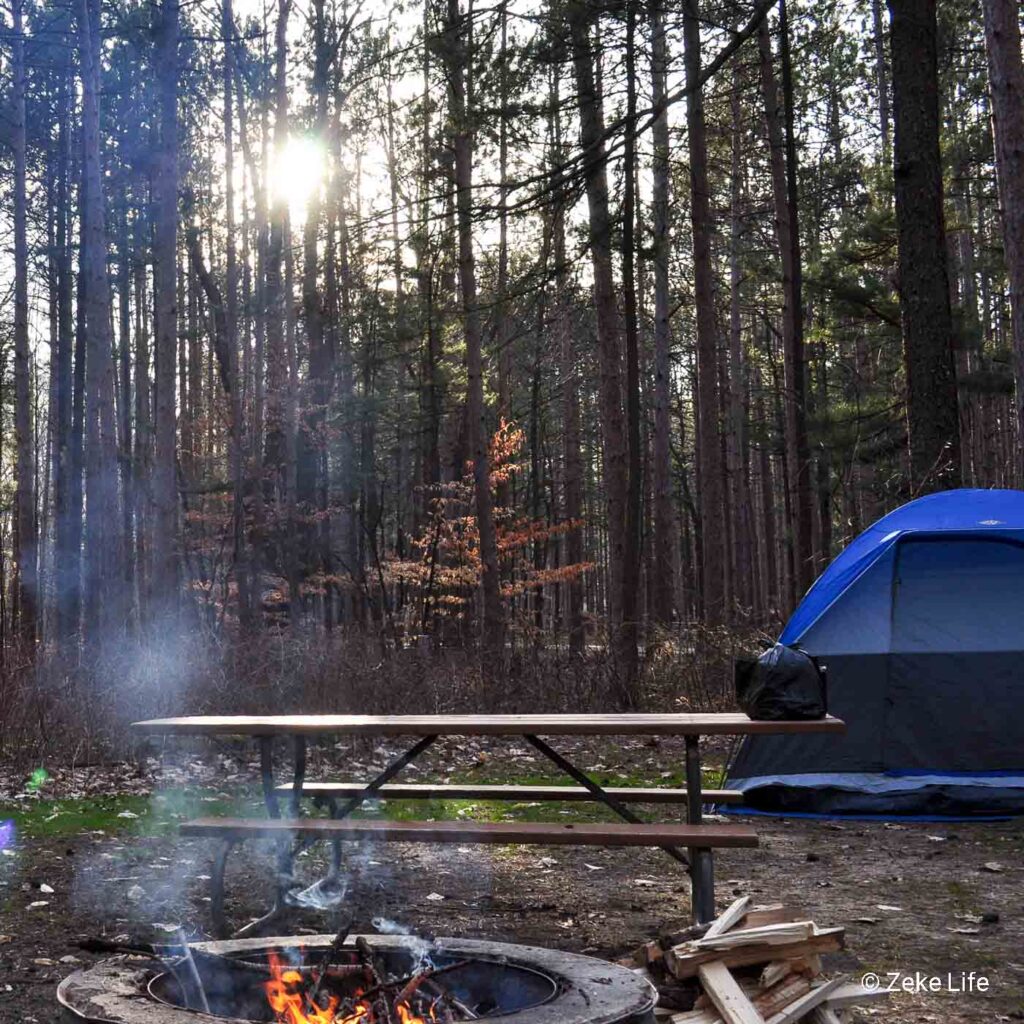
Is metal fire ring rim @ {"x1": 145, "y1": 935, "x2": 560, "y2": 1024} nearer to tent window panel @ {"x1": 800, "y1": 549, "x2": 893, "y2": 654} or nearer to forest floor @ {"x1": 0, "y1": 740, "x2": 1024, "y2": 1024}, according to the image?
forest floor @ {"x1": 0, "y1": 740, "x2": 1024, "y2": 1024}

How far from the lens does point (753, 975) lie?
4.11 m

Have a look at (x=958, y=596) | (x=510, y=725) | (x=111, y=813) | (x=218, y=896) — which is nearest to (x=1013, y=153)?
(x=958, y=596)

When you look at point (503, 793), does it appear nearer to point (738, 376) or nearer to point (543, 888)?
point (543, 888)

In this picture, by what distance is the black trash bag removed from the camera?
5.12m

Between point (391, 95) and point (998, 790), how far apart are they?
2855cm

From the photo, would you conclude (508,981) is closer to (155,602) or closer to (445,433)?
(155,602)

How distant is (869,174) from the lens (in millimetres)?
18266

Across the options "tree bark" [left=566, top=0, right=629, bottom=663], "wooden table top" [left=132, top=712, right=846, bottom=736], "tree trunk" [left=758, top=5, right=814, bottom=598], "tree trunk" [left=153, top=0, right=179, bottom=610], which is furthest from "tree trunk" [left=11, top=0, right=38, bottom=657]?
"wooden table top" [left=132, top=712, right=846, bottom=736]

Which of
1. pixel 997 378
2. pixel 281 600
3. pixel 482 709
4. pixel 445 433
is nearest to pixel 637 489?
pixel 482 709

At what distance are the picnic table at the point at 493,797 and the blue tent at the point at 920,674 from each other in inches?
85.1

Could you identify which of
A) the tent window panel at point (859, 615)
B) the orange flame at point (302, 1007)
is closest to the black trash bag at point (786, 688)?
the orange flame at point (302, 1007)

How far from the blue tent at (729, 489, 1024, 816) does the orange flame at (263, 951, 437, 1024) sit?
495 cm

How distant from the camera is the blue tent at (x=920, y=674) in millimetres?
7777

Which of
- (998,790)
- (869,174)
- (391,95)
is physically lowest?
(998,790)
